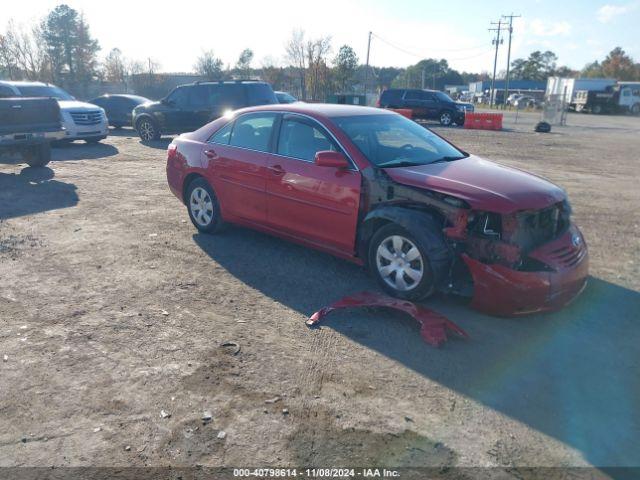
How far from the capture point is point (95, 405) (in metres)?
3.33

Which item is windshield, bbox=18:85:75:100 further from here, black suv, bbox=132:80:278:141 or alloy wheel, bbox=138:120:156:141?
black suv, bbox=132:80:278:141

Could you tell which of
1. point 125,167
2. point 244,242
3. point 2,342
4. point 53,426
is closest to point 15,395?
point 53,426

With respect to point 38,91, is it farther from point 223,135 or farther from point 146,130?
point 223,135

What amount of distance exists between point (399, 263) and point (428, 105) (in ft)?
86.3

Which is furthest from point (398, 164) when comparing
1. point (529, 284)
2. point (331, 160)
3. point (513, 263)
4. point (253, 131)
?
point (253, 131)

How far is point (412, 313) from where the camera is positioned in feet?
14.6

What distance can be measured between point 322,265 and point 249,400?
2605 mm

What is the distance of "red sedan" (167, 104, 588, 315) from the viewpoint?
4.40 m

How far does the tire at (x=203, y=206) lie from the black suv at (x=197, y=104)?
29.9 ft

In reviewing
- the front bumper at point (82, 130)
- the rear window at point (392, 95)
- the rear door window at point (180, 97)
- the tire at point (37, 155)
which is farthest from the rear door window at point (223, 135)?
the rear window at point (392, 95)

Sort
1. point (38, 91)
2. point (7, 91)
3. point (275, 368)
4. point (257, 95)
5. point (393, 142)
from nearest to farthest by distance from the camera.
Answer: point (275, 368) → point (393, 142) → point (7, 91) → point (38, 91) → point (257, 95)

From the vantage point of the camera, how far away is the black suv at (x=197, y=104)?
610 inches

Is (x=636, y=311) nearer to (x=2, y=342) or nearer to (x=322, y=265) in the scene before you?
(x=322, y=265)

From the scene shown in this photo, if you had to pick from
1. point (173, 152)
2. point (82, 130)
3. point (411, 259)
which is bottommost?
point (411, 259)
